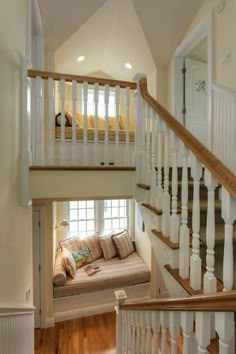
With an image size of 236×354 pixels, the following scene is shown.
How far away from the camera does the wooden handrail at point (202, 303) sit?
0.68 m

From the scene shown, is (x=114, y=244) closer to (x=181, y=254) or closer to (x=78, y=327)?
(x=78, y=327)

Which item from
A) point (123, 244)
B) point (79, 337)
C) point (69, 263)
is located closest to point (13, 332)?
point (79, 337)

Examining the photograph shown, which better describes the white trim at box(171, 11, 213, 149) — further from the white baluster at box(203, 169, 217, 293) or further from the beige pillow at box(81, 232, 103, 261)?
the beige pillow at box(81, 232, 103, 261)

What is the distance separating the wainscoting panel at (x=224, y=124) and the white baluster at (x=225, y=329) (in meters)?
1.96

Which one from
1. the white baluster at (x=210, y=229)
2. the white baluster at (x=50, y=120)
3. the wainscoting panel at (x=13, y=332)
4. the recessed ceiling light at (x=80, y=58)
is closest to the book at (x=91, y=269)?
the wainscoting panel at (x=13, y=332)

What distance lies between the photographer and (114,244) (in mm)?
5195

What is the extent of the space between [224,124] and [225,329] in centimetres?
228

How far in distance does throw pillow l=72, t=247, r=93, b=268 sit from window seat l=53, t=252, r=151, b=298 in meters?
0.13

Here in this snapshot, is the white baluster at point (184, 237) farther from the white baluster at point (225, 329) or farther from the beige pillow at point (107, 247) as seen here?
the beige pillow at point (107, 247)

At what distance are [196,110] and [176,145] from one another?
2540mm

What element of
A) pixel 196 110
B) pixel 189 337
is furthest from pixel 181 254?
pixel 196 110

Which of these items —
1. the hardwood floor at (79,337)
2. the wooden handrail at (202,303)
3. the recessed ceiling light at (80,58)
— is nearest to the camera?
the wooden handrail at (202,303)

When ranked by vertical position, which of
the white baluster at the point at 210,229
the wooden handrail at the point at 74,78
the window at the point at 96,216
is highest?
the wooden handrail at the point at 74,78

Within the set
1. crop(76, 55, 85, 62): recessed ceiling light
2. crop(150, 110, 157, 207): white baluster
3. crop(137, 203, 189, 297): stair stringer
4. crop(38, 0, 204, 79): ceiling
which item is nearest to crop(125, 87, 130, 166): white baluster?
crop(150, 110, 157, 207): white baluster
